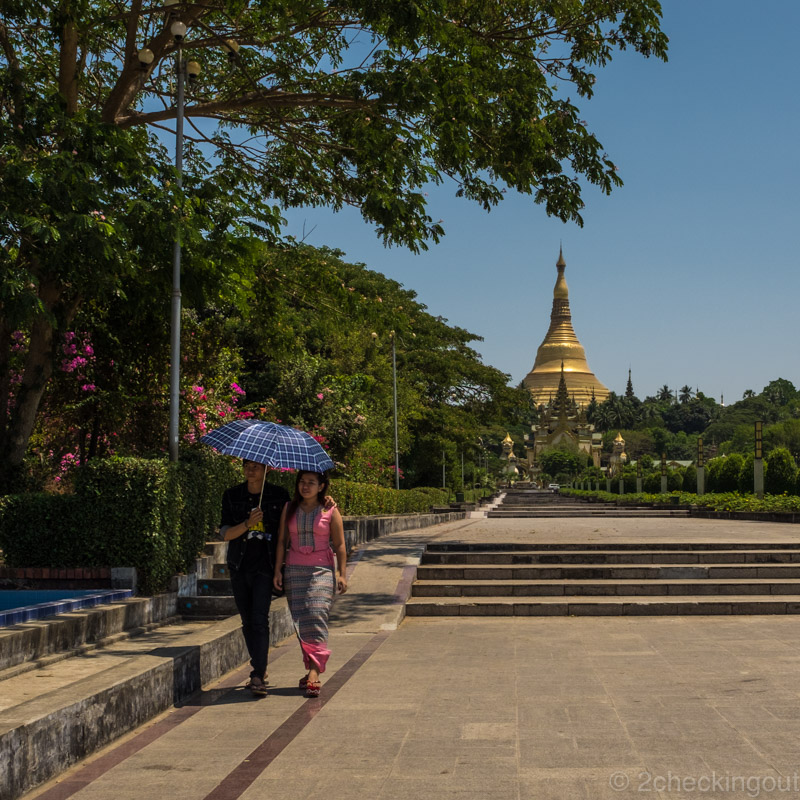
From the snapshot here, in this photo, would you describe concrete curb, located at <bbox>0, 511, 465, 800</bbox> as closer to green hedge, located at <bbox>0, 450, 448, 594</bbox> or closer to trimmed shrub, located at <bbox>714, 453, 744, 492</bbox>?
green hedge, located at <bbox>0, 450, 448, 594</bbox>

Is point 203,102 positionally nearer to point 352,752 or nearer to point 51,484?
point 51,484

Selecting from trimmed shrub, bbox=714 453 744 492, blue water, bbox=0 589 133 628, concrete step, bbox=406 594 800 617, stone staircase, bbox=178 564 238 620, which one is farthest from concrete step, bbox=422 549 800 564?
trimmed shrub, bbox=714 453 744 492

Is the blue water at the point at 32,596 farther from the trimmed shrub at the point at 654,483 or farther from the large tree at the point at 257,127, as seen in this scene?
the trimmed shrub at the point at 654,483

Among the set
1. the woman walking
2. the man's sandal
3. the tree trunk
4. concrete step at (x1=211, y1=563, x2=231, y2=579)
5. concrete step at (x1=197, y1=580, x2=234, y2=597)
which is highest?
the tree trunk

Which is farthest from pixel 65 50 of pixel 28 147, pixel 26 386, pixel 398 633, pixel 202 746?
pixel 202 746

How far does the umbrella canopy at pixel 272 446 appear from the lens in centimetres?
659

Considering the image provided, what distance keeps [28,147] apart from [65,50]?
1514mm

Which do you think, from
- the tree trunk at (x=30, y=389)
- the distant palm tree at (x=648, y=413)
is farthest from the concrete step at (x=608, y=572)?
the distant palm tree at (x=648, y=413)

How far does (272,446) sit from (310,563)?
865 mm

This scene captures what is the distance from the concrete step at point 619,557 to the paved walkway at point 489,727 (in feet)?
12.0

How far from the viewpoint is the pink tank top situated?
21.9ft

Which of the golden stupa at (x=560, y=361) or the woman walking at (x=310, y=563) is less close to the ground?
the golden stupa at (x=560, y=361)

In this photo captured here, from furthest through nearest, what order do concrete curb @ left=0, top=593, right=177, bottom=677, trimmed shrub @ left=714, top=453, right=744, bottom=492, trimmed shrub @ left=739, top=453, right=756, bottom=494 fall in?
trimmed shrub @ left=714, top=453, right=744, bottom=492, trimmed shrub @ left=739, top=453, right=756, bottom=494, concrete curb @ left=0, top=593, right=177, bottom=677

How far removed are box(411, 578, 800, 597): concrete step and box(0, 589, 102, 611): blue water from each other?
4105mm
